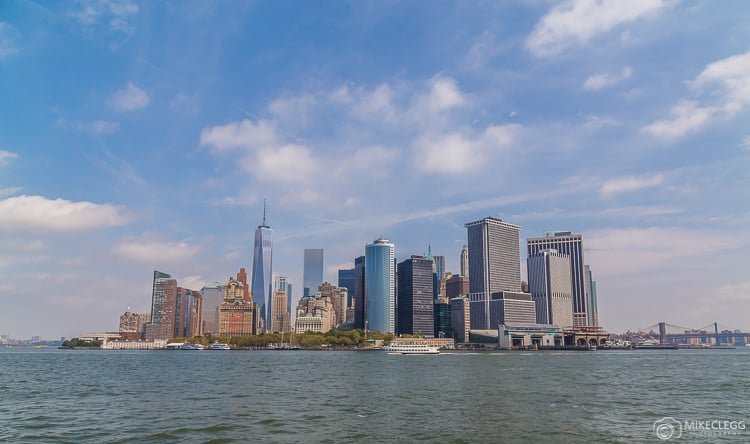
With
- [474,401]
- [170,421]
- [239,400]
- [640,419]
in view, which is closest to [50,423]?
[170,421]

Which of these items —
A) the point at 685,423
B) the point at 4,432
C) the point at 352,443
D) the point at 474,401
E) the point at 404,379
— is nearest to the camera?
the point at 352,443

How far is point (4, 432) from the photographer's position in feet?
147

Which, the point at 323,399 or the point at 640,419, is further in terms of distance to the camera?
the point at 323,399

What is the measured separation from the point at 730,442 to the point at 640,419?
10.0 metres

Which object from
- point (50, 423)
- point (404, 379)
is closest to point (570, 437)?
point (50, 423)

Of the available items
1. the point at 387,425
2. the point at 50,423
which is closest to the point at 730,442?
the point at 387,425

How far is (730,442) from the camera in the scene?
40.6 m

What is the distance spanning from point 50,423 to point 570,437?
4618 cm

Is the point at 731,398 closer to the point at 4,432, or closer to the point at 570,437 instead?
the point at 570,437

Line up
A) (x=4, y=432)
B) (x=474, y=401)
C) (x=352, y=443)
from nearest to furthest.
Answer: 1. (x=352, y=443)
2. (x=4, y=432)
3. (x=474, y=401)

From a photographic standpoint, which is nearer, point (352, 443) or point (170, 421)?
point (352, 443)

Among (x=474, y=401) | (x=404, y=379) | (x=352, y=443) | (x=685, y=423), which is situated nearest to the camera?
(x=352, y=443)

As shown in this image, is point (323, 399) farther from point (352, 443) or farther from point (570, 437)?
point (570, 437)

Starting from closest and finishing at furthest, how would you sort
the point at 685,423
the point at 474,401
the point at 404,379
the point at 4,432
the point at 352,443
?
the point at 352,443, the point at 4,432, the point at 685,423, the point at 474,401, the point at 404,379
